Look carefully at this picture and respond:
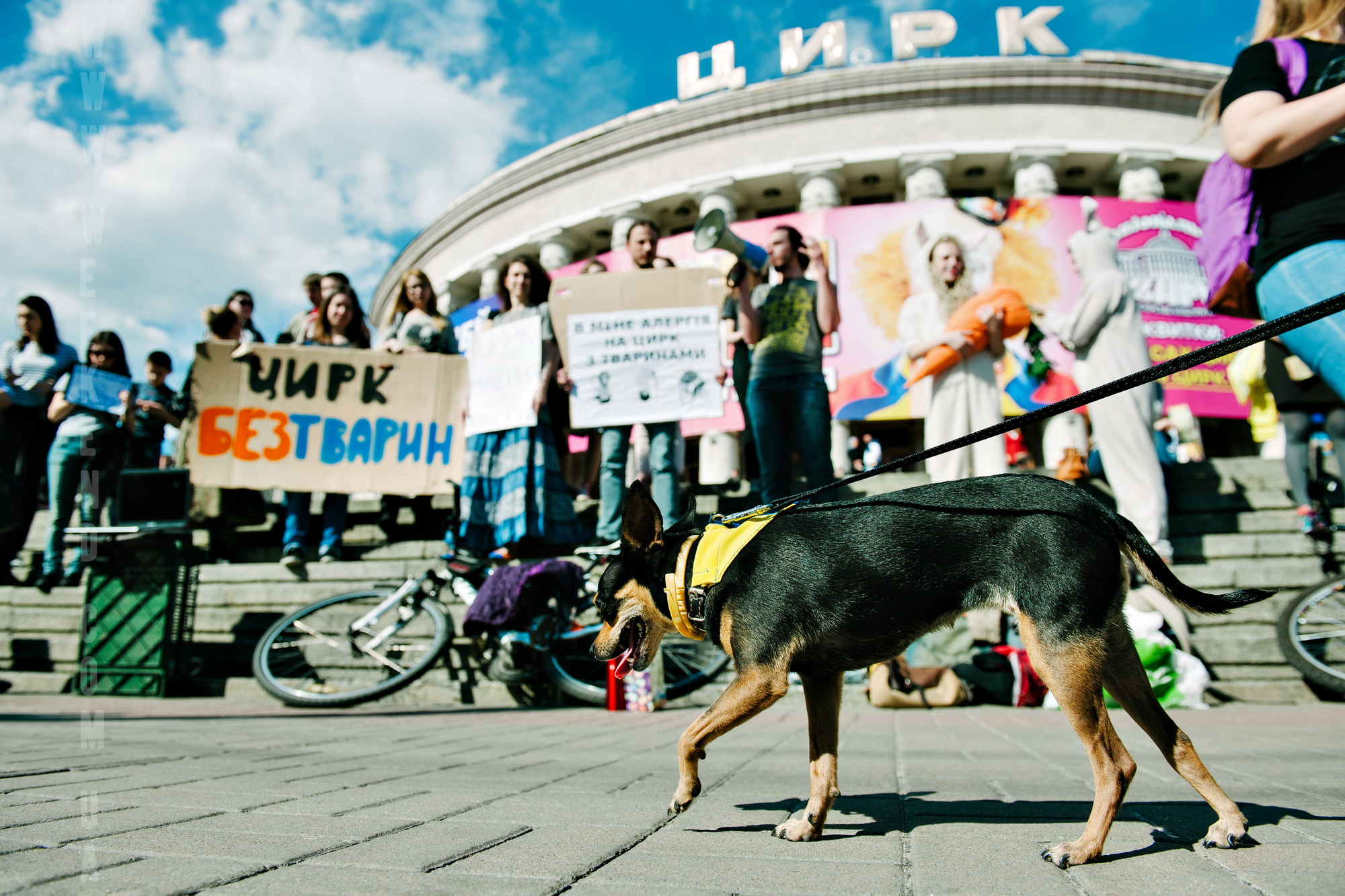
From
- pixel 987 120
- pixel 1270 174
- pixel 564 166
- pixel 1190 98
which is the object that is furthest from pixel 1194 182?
pixel 1270 174

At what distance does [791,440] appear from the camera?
600 cm

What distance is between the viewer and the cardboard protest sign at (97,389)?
7559 millimetres

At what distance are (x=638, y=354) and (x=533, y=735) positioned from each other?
12.0 feet

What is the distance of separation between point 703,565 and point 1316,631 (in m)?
5.27

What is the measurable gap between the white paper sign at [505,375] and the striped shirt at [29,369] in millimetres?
4157

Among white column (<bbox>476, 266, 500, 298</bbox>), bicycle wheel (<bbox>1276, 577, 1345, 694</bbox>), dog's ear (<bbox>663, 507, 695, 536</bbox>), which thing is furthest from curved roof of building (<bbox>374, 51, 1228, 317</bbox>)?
dog's ear (<bbox>663, 507, 695, 536</bbox>)

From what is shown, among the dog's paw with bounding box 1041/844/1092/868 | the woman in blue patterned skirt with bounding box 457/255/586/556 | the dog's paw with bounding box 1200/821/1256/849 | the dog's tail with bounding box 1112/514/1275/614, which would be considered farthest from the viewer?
the woman in blue patterned skirt with bounding box 457/255/586/556

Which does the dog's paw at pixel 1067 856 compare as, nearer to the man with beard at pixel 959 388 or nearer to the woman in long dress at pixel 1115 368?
the man with beard at pixel 959 388

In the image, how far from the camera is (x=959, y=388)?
6.62 meters

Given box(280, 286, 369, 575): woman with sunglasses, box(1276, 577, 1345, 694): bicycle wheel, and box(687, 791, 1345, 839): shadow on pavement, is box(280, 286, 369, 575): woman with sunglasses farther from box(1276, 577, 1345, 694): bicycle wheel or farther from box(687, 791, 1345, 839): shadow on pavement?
box(1276, 577, 1345, 694): bicycle wheel

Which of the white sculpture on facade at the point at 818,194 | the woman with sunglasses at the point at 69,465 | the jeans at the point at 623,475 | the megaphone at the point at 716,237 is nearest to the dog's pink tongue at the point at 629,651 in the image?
the megaphone at the point at 716,237

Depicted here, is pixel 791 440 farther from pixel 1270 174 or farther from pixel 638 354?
pixel 1270 174

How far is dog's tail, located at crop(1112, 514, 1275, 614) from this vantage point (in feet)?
6.70

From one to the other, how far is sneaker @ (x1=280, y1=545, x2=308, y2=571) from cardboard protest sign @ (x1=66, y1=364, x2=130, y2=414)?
2.50m
